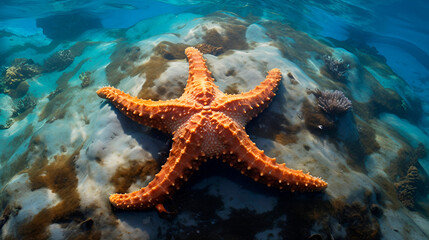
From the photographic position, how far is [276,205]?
13.5ft

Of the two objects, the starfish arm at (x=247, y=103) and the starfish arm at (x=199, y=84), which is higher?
the starfish arm at (x=199, y=84)

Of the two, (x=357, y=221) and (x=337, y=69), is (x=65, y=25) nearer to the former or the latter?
(x=337, y=69)

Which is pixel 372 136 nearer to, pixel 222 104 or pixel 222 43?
pixel 222 104

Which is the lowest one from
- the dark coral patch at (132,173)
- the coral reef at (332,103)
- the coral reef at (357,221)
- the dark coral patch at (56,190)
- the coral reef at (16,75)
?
the coral reef at (16,75)

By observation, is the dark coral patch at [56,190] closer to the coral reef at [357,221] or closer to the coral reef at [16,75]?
the coral reef at [357,221]

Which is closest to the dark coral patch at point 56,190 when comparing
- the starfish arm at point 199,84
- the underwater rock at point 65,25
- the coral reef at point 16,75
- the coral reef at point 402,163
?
the starfish arm at point 199,84

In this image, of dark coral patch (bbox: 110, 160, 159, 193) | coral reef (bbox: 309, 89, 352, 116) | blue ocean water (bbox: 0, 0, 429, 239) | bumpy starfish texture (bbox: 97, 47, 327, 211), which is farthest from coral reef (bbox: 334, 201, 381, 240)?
dark coral patch (bbox: 110, 160, 159, 193)

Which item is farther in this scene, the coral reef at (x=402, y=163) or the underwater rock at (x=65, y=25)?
Answer: the underwater rock at (x=65, y=25)

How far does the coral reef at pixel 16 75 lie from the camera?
13.1 m

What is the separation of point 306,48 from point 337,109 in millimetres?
7533

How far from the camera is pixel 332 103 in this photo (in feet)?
19.7

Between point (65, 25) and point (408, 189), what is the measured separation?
29494mm

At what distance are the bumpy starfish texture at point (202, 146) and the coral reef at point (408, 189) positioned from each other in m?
4.27

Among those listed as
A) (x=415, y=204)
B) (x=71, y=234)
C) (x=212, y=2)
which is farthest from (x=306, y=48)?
(x=212, y=2)
